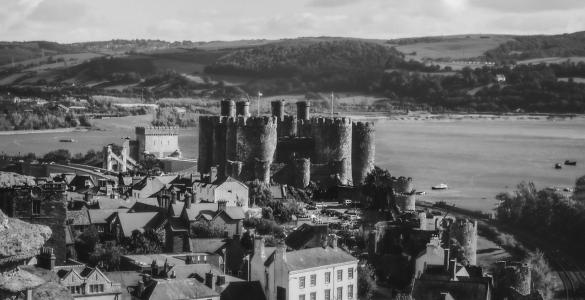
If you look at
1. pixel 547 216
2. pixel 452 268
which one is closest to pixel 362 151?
pixel 547 216

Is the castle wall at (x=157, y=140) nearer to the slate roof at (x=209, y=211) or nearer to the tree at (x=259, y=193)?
the tree at (x=259, y=193)

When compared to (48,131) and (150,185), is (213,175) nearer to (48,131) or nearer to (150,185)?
(150,185)

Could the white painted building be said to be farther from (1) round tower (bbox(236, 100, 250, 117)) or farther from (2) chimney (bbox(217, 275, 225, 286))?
(1) round tower (bbox(236, 100, 250, 117))

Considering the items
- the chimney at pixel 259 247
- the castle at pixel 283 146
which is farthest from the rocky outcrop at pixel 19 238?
the castle at pixel 283 146

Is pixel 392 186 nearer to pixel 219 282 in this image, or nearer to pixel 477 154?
pixel 219 282

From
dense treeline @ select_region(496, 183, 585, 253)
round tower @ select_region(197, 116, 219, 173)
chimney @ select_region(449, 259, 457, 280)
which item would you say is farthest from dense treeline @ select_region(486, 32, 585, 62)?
chimney @ select_region(449, 259, 457, 280)

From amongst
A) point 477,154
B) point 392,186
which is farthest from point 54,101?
point 392,186
